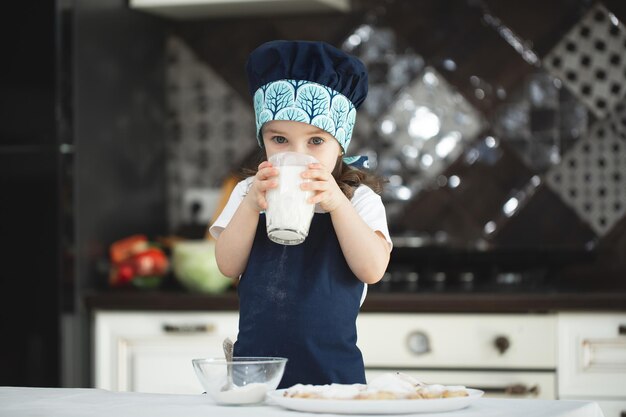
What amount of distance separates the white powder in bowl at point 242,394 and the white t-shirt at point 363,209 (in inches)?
19.2

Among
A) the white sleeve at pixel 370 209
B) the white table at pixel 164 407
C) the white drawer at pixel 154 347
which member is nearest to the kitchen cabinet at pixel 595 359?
the white drawer at pixel 154 347

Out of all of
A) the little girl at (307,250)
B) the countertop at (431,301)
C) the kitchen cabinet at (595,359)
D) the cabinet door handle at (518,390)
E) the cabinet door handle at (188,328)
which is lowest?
the cabinet door handle at (518,390)

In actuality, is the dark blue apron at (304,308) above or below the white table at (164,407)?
above

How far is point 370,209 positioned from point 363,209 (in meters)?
0.01

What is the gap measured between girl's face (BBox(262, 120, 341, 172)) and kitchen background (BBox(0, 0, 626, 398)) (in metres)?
1.15

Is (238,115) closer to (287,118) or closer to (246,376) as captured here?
(287,118)

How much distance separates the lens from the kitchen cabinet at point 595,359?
8.29 ft

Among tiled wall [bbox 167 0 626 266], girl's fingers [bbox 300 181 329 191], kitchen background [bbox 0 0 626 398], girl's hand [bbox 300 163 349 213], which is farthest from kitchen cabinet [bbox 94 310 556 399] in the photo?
girl's fingers [bbox 300 181 329 191]

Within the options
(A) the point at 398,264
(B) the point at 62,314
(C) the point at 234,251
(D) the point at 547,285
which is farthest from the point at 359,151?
(C) the point at 234,251

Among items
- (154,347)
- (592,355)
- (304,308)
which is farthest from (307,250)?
(154,347)

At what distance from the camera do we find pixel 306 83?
1685mm

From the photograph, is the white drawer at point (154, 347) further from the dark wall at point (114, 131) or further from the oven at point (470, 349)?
the oven at point (470, 349)

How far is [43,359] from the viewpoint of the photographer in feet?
9.24

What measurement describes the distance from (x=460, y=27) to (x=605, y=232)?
759 mm
